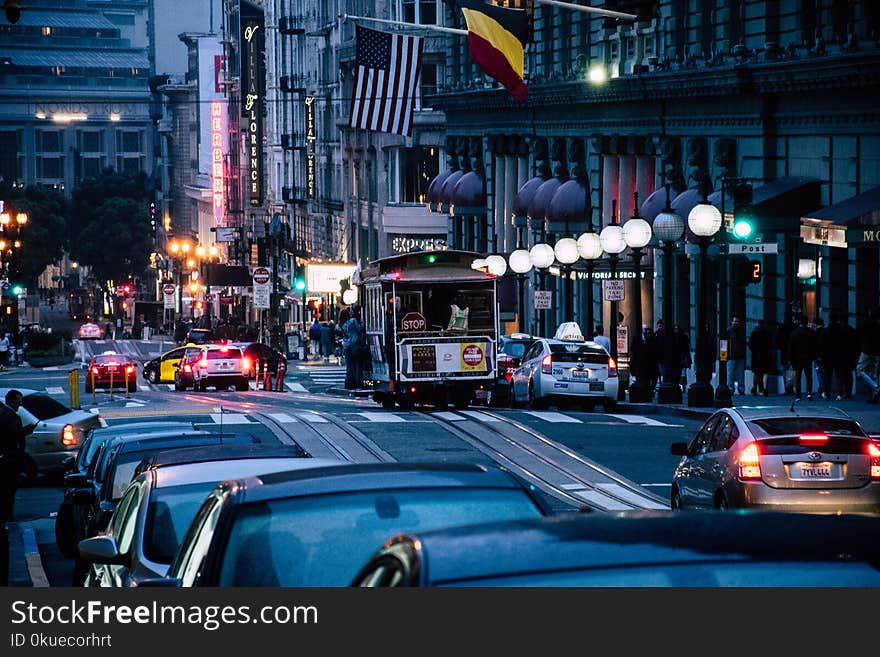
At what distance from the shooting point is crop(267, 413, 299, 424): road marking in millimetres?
37125

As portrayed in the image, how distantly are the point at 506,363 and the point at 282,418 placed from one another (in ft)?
32.7

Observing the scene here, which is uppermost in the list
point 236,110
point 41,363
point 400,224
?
point 236,110

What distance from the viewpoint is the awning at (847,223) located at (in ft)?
121

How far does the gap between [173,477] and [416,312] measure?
91.2 ft

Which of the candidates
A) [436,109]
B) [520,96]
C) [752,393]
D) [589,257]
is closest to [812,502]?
[752,393]

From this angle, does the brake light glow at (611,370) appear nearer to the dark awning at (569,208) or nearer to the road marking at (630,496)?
the road marking at (630,496)

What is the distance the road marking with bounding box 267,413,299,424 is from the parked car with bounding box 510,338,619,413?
17.4ft

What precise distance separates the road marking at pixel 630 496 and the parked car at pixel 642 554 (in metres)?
17.8

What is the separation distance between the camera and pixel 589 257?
45.9 m

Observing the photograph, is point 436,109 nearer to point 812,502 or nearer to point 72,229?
point 812,502

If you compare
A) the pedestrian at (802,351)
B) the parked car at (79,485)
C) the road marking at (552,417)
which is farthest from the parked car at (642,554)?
the pedestrian at (802,351)

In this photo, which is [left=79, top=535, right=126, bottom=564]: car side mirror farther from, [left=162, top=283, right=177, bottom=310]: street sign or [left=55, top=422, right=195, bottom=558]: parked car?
[left=162, top=283, right=177, bottom=310]: street sign

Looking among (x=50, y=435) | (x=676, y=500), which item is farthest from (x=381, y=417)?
(x=676, y=500)

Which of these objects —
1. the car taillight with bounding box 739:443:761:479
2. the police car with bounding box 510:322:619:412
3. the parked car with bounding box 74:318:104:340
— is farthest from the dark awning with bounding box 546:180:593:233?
Answer: the parked car with bounding box 74:318:104:340
